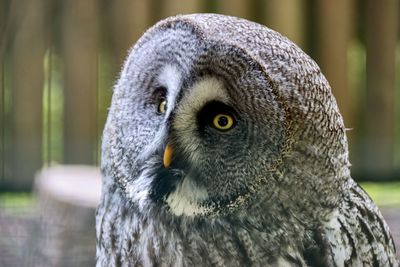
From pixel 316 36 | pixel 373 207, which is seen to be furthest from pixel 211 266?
pixel 316 36

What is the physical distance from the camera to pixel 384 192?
331 centimetres

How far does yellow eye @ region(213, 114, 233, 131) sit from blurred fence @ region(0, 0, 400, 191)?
176cm

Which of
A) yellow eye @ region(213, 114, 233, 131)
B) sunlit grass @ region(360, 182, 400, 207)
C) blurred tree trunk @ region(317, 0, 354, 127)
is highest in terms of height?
blurred tree trunk @ region(317, 0, 354, 127)

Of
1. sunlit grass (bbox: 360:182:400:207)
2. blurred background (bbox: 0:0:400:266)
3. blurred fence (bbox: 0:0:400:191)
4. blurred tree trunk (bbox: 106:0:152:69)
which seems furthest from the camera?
blurred tree trunk (bbox: 106:0:152:69)

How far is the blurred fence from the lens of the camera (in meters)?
3.47

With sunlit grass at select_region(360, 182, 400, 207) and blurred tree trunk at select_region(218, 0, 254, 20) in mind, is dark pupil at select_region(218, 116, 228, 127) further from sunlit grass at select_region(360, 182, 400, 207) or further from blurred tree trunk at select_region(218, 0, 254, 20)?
blurred tree trunk at select_region(218, 0, 254, 20)

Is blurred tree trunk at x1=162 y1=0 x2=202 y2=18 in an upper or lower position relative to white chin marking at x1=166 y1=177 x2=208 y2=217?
upper

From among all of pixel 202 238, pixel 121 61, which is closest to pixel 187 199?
pixel 202 238

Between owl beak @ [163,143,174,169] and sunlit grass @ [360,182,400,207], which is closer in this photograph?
owl beak @ [163,143,174,169]

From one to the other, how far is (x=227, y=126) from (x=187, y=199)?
6.3 inches

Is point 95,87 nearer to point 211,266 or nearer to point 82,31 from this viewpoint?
point 82,31

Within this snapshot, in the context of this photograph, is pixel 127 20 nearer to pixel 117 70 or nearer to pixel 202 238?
pixel 117 70

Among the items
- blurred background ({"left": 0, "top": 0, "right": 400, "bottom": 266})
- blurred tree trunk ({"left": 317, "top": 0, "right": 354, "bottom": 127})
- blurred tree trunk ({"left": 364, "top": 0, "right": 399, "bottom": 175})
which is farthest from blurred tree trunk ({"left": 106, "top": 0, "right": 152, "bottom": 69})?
blurred tree trunk ({"left": 364, "top": 0, "right": 399, "bottom": 175})

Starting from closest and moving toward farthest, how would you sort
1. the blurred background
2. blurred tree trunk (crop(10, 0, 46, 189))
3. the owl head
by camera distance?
the owl head → blurred tree trunk (crop(10, 0, 46, 189)) → the blurred background
